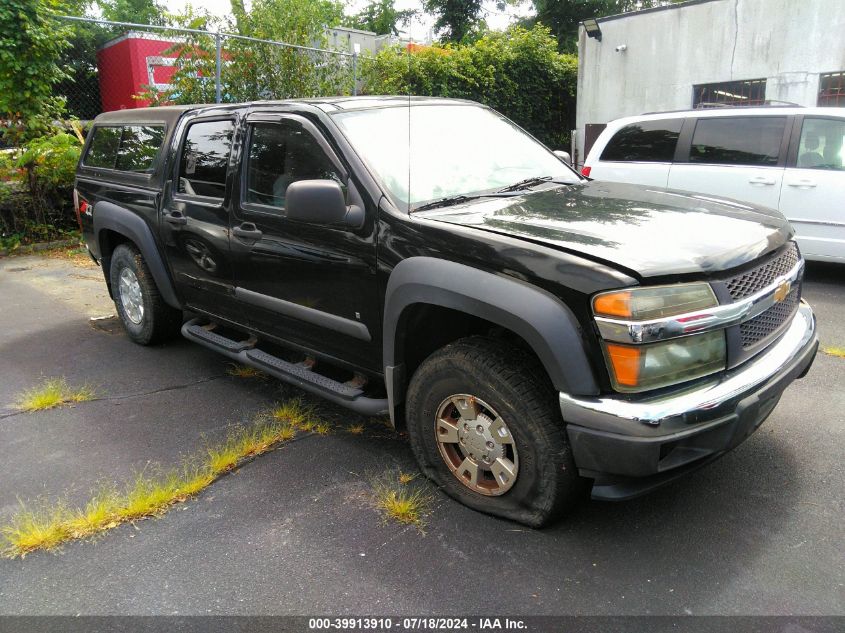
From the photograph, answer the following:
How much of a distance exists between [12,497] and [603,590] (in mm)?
2780

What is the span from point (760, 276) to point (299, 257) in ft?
7.33

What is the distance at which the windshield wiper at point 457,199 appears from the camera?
3232 mm

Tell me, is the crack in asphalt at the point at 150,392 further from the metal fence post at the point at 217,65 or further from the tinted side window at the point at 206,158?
the metal fence post at the point at 217,65

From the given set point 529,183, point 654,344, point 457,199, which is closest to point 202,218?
point 457,199

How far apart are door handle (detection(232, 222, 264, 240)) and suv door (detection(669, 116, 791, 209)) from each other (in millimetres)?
5158

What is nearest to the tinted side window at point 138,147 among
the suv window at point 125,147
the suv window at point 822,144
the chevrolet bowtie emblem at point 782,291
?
the suv window at point 125,147

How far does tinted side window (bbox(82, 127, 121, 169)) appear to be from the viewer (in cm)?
552

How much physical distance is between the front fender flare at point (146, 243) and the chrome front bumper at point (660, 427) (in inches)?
135

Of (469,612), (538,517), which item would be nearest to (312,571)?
(469,612)

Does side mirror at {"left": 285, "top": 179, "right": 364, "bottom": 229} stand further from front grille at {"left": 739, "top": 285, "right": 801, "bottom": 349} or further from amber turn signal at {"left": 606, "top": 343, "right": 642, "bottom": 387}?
front grille at {"left": 739, "top": 285, "right": 801, "bottom": 349}

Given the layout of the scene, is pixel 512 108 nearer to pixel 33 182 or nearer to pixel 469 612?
pixel 33 182

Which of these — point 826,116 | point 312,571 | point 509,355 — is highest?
point 826,116

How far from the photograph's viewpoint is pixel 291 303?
375cm

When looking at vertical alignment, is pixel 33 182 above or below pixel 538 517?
above
